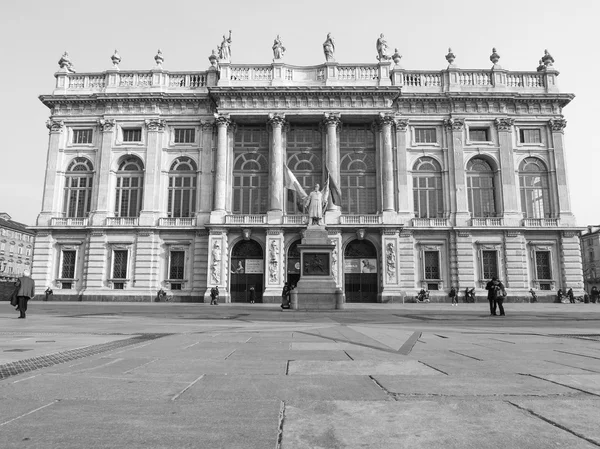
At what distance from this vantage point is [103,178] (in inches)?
1513

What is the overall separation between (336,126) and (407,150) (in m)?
6.54

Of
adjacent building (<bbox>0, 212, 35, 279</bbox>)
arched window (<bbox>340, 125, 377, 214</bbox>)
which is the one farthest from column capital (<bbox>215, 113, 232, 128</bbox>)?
adjacent building (<bbox>0, 212, 35, 279</bbox>)

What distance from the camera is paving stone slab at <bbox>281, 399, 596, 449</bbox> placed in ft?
7.64

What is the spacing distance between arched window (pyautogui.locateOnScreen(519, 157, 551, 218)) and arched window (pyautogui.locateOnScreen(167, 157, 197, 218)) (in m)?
28.4

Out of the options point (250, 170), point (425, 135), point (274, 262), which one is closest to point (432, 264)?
point (425, 135)

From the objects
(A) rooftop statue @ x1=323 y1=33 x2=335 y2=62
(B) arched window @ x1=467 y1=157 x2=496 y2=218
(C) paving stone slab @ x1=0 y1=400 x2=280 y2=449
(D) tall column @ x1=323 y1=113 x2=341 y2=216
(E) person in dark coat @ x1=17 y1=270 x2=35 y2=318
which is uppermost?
(A) rooftop statue @ x1=323 y1=33 x2=335 y2=62

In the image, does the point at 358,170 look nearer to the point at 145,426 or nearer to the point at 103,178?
the point at 103,178

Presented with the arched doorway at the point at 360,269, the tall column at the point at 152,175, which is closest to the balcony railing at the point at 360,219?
the arched doorway at the point at 360,269

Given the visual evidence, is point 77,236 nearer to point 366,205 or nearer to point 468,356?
point 366,205

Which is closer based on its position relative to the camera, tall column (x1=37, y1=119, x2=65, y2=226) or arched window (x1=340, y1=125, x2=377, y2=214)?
arched window (x1=340, y1=125, x2=377, y2=214)

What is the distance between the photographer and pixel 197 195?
38625 millimetres

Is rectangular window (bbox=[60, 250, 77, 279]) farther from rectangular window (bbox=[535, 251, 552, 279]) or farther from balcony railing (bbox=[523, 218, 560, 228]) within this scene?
rectangular window (bbox=[535, 251, 552, 279])

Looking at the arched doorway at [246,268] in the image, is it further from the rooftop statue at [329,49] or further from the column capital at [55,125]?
the column capital at [55,125]

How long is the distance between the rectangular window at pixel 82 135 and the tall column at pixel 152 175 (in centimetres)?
556
